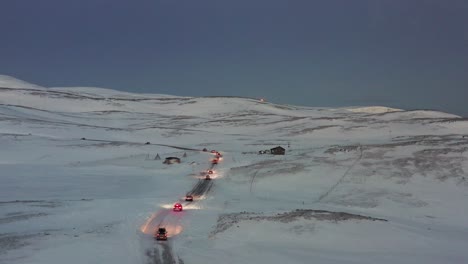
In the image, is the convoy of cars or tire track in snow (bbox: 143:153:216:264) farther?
the convoy of cars

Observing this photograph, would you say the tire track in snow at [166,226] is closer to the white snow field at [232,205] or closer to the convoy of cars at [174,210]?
the white snow field at [232,205]

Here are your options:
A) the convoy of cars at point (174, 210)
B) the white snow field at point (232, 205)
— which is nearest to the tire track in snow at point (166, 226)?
the white snow field at point (232, 205)

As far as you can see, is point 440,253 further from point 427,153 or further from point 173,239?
point 427,153

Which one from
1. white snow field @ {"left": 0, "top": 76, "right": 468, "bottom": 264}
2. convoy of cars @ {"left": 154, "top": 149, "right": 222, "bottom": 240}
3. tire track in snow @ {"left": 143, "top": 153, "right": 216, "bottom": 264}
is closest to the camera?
tire track in snow @ {"left": 143, "top": 153, "right": 216, "bottom": 264}

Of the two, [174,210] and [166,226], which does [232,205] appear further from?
[166,226]

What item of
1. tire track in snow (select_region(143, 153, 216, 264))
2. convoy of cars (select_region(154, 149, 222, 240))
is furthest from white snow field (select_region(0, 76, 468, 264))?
convoy of cars (select_region(154, 149, 222, 240))

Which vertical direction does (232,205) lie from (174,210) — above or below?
above

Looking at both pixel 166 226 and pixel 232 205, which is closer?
pixel 166 226

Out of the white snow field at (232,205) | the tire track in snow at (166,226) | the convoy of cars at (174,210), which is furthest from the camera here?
the convoy of cars at (174,210)

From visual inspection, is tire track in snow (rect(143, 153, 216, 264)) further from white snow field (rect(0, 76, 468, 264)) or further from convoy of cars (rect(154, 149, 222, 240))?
convoy of cars (rect(154, 149, 222, 240))

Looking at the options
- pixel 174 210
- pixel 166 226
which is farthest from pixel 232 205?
pixel 166 226

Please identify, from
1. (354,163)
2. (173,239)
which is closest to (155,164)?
(354,163)
